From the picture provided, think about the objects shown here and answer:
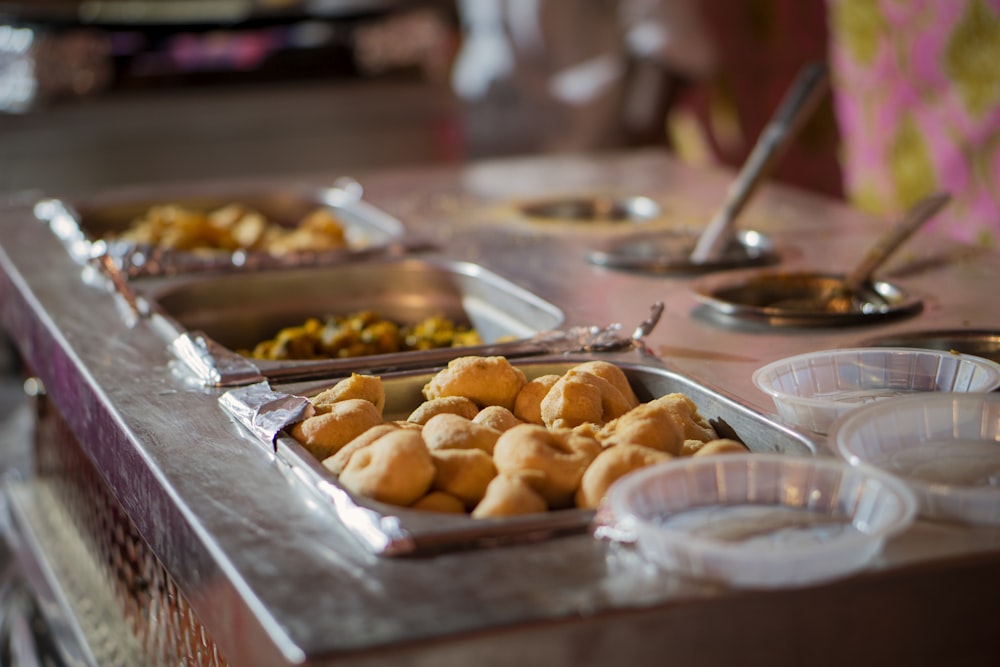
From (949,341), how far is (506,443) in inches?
23.8

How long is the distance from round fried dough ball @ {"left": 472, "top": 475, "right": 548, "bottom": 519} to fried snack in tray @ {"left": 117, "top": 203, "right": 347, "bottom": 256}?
1.09 meters

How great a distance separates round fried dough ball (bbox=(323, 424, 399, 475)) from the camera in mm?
923

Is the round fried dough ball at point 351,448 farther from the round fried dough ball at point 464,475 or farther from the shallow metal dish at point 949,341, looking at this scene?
the shallow metal dish at point 949,341

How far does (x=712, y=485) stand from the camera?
81 cm

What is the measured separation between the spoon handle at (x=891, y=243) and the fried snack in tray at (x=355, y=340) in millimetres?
471

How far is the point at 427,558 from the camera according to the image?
782 mm

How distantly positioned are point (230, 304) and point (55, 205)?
2.00ft

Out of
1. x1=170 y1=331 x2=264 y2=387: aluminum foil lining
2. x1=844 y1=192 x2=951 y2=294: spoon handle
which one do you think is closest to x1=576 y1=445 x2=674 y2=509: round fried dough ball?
x1=170 y1=331 x2=264 y2=387: aluminum foil lining

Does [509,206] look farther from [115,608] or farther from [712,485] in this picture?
[712,485]

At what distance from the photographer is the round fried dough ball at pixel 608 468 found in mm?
862

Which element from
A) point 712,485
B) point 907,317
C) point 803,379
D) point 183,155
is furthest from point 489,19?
point 712,485

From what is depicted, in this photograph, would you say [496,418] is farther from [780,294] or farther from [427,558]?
[780,294]

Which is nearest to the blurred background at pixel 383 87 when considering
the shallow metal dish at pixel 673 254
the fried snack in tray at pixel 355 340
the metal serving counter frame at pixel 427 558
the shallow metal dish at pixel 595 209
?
the shallow metal dish at pixel 595 209

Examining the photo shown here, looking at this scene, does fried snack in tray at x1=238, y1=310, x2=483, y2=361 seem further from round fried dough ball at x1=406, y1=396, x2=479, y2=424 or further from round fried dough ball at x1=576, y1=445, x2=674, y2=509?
→ round fried dough ball at x1=576, y1=445, x2=674, y2=509
